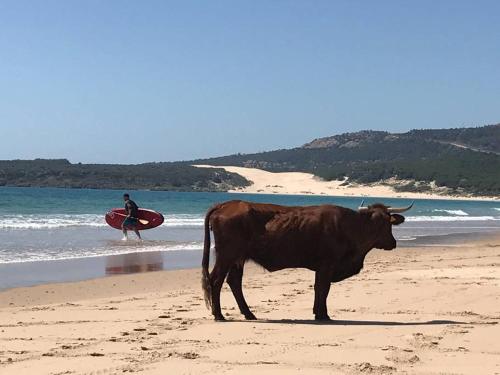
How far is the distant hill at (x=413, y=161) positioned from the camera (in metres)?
118

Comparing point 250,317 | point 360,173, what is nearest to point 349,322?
point 250,317

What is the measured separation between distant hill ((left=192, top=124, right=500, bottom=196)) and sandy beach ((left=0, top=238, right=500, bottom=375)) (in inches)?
4052

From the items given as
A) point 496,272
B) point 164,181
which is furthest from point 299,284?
point 164,181

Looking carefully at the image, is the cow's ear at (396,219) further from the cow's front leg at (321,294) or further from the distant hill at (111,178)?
the distant hill at (111,178)

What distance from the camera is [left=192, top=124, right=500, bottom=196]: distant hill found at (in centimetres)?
11769

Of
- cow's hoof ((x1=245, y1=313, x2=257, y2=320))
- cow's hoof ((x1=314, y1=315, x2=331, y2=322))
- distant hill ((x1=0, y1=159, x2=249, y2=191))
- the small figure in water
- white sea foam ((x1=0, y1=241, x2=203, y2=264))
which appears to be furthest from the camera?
distant hill ((x1=0, y1=159, x2=249, y2=191))

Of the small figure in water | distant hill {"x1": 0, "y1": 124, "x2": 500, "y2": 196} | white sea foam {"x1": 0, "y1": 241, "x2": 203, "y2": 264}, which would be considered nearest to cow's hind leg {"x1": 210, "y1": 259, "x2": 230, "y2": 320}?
white sea foam {"x1": 0, "y1": 241, "x2": 203, "y2": 264}

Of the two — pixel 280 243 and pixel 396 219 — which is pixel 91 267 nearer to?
pixel 280 243

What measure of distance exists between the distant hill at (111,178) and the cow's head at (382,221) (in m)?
108

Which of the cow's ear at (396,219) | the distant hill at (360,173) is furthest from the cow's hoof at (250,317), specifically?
the distant hill at (360,173)

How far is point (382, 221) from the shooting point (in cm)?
1014

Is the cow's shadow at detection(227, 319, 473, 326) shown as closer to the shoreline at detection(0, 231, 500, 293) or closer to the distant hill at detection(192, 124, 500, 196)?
the shoreline at detection(0, 231, 500, 293)

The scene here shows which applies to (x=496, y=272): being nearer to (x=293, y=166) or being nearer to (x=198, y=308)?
(x=198, y=308)

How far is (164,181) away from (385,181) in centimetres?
3534
